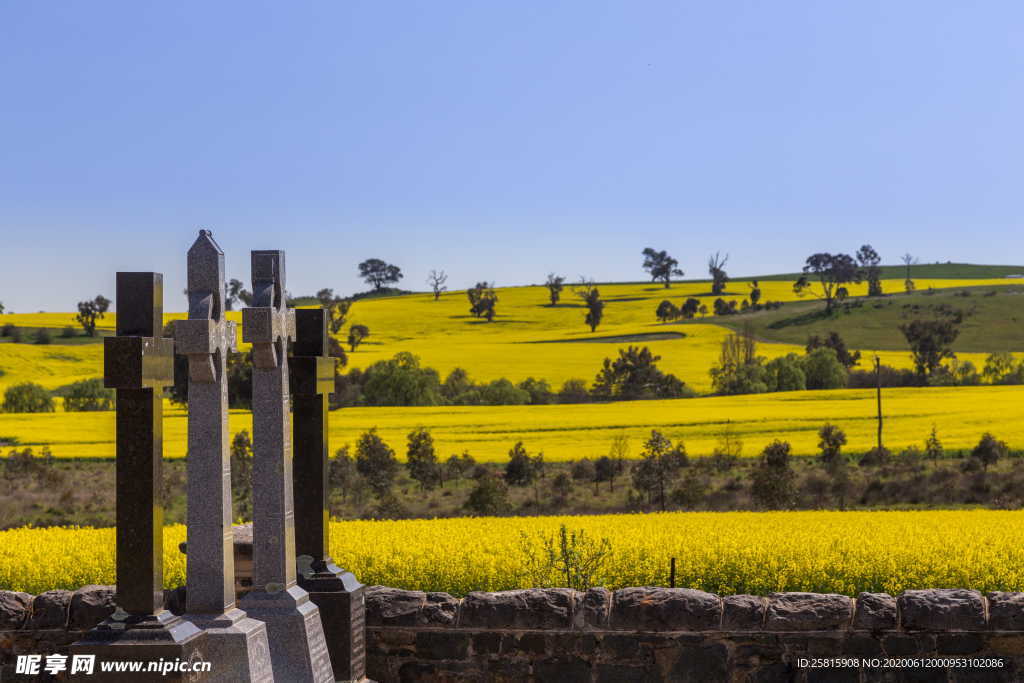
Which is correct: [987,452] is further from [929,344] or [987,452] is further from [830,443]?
[929,344]

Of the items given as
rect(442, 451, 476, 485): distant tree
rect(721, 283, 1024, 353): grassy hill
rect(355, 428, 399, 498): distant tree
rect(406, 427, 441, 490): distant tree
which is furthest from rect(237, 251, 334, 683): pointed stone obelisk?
rect(721, 283, 1024, 353): grassy hill

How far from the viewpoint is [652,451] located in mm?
32062

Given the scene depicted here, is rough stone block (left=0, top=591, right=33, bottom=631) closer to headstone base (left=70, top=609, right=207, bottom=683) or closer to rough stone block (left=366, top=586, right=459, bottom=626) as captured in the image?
headstone base (left=70, top=609, right=207, bottom=683)

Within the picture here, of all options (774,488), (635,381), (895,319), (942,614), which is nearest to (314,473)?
(942,614)

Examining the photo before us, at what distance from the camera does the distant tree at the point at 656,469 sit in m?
30.4

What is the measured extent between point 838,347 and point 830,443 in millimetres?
37360

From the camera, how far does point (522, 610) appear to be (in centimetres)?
1009

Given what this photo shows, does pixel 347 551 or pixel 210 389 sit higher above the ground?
pixel 210 389

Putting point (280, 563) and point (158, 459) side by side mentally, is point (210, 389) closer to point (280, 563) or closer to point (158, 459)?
point (158, 459)

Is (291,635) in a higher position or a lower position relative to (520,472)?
higher

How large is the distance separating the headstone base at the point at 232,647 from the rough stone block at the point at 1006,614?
17.4 feet

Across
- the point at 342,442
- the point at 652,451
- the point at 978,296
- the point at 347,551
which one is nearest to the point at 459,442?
the point at 342,442

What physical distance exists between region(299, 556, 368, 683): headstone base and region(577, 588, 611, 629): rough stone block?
1.70 meters

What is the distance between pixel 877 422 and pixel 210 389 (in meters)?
34.9
